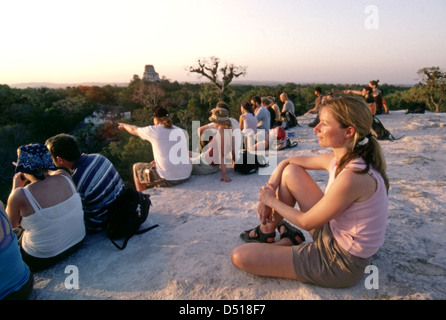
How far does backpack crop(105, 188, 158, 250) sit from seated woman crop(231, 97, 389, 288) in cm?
124

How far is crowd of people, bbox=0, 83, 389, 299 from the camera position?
5.12 ft

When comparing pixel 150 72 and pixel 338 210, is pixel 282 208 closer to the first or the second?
pixel 338 210

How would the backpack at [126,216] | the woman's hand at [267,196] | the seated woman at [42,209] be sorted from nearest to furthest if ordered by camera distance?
the woman's hand at [267,196]
the seated woman at [42,209]
the backpack at [126,216]

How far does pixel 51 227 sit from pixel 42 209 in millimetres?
212

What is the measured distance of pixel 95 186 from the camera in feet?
8.77

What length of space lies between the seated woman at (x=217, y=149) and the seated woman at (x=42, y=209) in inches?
99.1

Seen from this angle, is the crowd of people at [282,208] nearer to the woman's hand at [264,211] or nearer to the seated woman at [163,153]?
the woman's hand at [264,211]

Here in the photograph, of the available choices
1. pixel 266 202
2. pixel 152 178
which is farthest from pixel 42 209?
pixel 152 178

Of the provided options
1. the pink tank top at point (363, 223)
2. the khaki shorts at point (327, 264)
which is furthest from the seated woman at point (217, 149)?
the pink tank top at point (363, 223)

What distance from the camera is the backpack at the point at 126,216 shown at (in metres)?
2.66

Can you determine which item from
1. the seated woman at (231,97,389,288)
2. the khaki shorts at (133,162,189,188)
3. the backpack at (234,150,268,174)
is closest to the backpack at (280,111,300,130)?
the backpack at (234,150,268,174)

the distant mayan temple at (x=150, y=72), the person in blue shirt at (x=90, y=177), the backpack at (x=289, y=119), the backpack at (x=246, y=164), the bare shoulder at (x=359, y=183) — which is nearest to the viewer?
the bare shoulder at (x=359, y=183)

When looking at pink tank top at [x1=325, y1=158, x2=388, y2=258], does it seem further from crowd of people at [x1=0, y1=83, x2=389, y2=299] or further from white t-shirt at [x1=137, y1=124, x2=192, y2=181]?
white t-shirt at [x1=137, y1=124, x2=192, y2=181]
